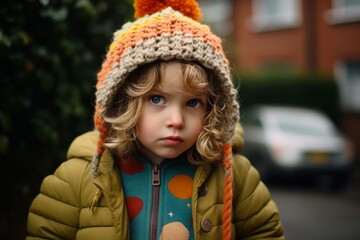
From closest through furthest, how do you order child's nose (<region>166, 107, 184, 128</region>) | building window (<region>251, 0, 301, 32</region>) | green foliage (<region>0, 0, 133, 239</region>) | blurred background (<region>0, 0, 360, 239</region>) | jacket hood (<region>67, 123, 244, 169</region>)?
child's nose (<region>166, 107, 184, 128</region>)
jacket hood (<region>67, 123, 244, 169</region>)
green foliage (<region>0, 0, 133, 239</region>)
blurred background (<region>0, 0, 360, 239</region>)
building window (<region>251, 0, 301, 32</region>)

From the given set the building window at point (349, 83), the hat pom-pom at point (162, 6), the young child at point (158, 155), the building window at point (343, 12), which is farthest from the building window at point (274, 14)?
the young child at point (158, 155)

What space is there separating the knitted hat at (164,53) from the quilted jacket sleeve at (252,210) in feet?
0.58

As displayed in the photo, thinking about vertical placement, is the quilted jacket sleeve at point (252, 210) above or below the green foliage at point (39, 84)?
below

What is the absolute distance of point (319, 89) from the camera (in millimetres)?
14117

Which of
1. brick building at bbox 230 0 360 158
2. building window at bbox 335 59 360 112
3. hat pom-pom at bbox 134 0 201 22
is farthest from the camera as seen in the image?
building window at bbox 335 59 360 112

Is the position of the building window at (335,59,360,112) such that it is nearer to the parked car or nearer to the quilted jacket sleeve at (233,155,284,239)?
the parked car

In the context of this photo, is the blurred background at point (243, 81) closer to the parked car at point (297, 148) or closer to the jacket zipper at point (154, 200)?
the parked car at point (297, 148)

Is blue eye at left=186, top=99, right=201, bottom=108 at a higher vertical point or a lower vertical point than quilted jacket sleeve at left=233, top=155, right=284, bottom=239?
higher

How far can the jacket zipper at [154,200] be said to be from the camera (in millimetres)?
2025

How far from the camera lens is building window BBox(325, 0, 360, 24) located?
14065 mm

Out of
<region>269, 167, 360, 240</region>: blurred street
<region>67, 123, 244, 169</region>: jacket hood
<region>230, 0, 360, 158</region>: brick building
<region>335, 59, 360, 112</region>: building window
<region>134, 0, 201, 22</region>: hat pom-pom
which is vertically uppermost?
<region>230, 0, 360, 158</region>: brick building

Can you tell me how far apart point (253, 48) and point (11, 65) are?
50.8ft

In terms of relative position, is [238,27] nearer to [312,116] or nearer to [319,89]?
[319,89]

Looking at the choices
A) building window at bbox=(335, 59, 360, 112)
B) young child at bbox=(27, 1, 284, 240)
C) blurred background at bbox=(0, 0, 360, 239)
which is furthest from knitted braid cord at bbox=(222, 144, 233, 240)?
building window at bbox=(335, 59, 360, 112)
